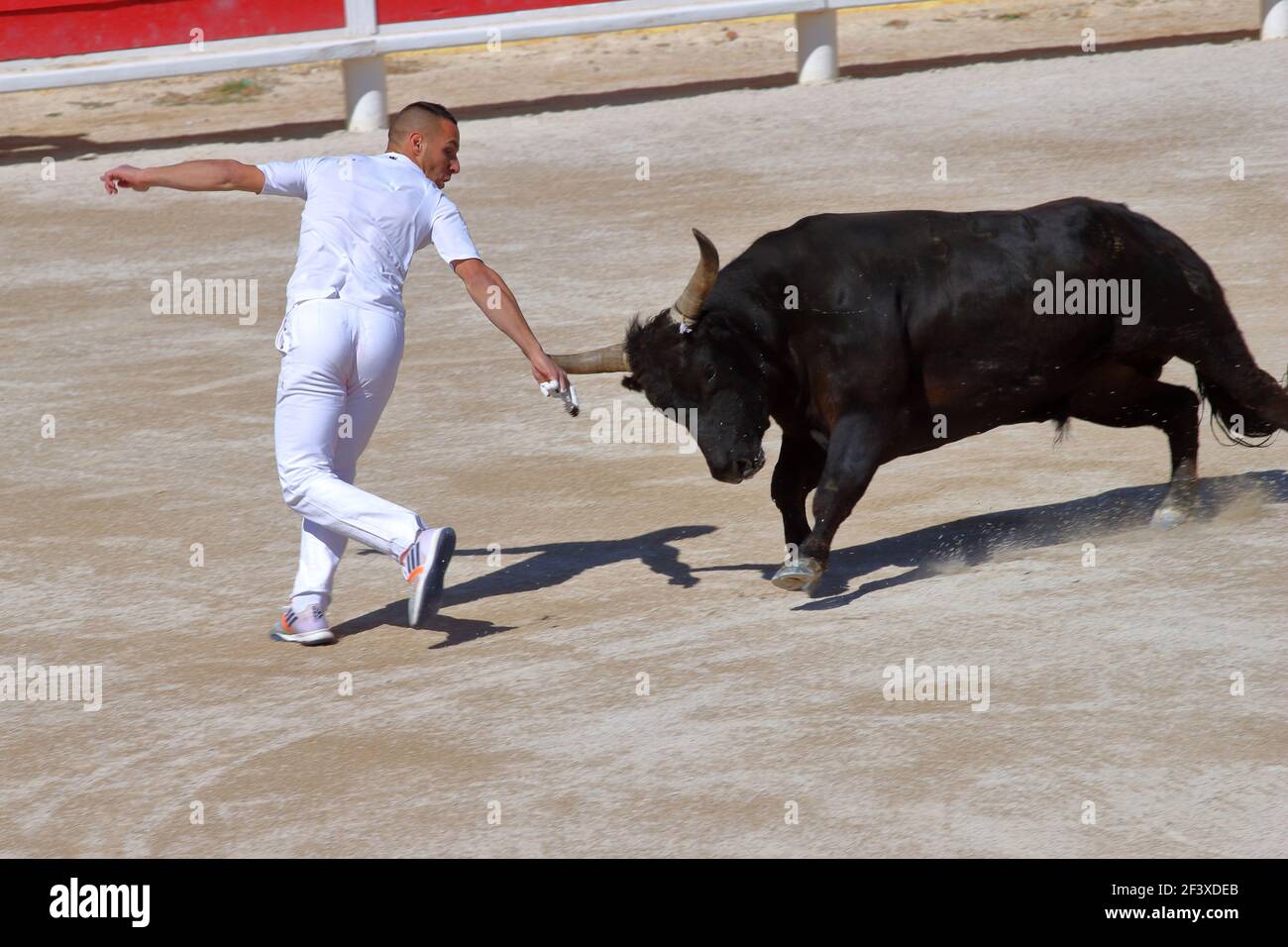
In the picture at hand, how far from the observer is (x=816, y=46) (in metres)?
14.3

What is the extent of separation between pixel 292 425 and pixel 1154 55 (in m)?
10.1

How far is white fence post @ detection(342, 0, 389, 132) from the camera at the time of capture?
544 inches

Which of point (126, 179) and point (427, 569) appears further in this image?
point (126, 179)

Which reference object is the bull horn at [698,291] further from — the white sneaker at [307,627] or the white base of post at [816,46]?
the white base of post at [816,46]

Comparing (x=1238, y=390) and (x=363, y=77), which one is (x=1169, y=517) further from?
(x=363, y=77)

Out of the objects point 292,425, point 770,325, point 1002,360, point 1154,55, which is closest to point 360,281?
point 292,425

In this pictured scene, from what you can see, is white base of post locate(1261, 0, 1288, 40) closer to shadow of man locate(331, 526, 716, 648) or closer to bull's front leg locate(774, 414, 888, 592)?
shadow of man locate(331, 526, 716, 648)

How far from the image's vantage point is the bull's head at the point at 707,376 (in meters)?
6.16

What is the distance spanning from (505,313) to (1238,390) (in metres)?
2.76

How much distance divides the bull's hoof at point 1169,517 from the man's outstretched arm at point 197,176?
→ 3.38 meters

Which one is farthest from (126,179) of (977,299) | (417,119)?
(977,299)

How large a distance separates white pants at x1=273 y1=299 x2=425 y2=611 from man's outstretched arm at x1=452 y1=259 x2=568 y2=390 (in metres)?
0.36
